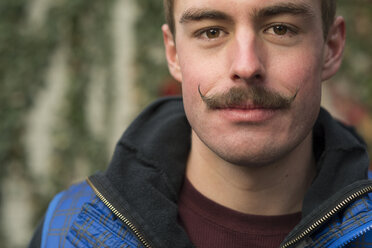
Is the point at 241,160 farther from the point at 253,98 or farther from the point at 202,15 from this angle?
the point at 202,15

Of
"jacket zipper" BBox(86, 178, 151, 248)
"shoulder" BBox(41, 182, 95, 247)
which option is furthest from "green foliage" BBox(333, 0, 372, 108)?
"jacket zipper" BBox(86, 178, 151, 248)

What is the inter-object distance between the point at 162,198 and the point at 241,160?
33 centimetres

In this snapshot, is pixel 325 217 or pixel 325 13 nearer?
pixel 325 217

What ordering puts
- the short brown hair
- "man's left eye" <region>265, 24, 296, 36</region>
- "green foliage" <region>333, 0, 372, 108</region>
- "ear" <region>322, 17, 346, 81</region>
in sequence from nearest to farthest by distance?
"man's left eye" <region>265, 24, 296, 36</region> → the short brown hair → "ear" <region>322, 17, 346, 81</region> → "green foliage" <region>333, 0, 372, 108</region>

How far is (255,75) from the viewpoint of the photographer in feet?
5.27

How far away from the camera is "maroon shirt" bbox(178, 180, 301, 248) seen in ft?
5.75

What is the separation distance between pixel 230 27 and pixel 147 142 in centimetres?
60

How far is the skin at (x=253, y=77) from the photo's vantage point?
1.64m

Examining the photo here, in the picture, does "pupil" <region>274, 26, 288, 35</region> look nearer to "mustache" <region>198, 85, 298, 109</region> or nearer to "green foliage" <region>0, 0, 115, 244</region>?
"mustache" <region>198, 85, 298, 109</region>

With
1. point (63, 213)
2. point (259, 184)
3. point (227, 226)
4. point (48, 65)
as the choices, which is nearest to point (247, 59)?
point (259, 184)

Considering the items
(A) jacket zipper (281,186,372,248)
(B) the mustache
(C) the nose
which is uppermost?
(C) the nose

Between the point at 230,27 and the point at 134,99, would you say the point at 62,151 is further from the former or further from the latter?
the point at 230,27

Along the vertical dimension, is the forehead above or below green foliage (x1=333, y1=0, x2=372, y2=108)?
above

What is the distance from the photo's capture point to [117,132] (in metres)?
3.96
